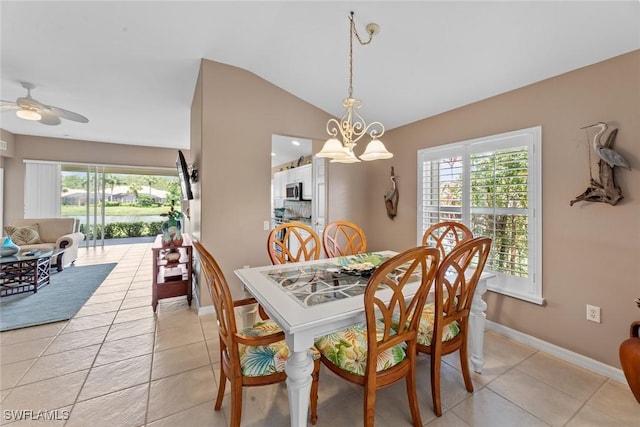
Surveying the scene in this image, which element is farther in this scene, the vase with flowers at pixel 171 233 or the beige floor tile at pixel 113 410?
the vase with flowers at pixel 171 233

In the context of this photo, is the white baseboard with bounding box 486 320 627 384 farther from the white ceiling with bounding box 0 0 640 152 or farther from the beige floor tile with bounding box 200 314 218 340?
the beige floor tile with bounding box 200 314 218 340

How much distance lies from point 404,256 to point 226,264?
2440 mm

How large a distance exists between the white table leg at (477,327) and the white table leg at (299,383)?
1393 millimetres

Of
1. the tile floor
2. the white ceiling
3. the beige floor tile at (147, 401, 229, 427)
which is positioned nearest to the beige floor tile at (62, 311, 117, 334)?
the tile floor

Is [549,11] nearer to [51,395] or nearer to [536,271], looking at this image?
[536,271]

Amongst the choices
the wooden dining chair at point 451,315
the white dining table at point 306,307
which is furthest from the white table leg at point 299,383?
the wooden dining chair at point 451,315

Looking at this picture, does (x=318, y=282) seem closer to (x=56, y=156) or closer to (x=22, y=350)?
(x=22, y=350)

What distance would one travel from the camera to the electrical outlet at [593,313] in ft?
6.61

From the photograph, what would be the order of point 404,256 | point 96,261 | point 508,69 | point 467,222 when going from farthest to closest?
1. point 96,261
2. point 467,222
3. point 508,69
4. point 404,256

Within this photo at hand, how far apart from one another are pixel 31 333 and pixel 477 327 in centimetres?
397

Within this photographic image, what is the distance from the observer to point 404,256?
3.82 ft

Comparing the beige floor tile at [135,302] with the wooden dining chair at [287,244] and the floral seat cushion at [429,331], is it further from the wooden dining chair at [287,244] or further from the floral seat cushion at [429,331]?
the floral seat cushion at [429,331]

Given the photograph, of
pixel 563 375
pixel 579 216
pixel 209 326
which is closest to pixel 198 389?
pixel 209 326

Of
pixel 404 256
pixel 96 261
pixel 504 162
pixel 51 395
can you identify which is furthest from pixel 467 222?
pixel 96 261
